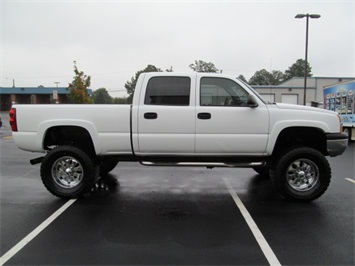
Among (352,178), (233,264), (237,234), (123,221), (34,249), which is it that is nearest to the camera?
(233,264)

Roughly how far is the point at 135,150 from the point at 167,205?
1052 millimetres

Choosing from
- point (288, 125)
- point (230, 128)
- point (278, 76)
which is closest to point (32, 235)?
point (230, 128)

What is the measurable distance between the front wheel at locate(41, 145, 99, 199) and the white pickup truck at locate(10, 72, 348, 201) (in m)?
Answer: 0.02

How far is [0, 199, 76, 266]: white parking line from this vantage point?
3.30 meters

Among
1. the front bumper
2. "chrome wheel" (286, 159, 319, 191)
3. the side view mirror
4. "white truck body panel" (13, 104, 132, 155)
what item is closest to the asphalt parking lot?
"chrome wheel" (286, 159, 319, 191)

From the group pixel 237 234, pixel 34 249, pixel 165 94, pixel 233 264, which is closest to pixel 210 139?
pixel 165 94

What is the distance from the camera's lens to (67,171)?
5.29 metres

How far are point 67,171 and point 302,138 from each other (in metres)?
4.20

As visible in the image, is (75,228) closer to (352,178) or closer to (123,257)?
(123,257)

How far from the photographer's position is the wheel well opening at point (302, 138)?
5195 mm

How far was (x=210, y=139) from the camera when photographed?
197 inches

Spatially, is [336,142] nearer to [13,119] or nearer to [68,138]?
[68,138]

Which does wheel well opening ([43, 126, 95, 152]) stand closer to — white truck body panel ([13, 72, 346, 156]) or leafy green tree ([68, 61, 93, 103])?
white truck body panel ([13, 72, 346, 156])

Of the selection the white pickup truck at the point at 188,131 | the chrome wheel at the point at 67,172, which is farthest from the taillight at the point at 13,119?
the chrome wheel at the point at 67,172
